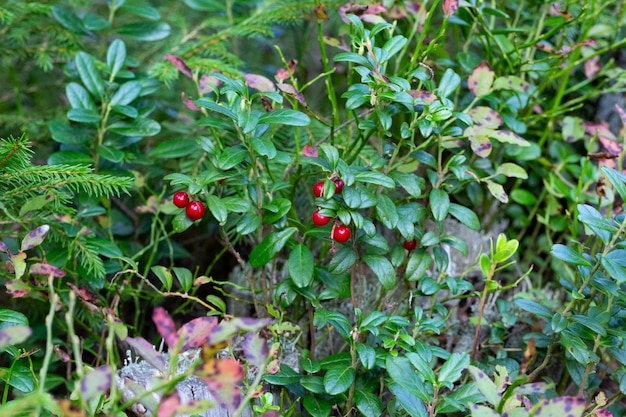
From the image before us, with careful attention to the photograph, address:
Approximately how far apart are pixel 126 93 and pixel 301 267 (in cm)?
63

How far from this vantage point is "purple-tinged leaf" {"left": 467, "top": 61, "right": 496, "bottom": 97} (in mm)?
1396

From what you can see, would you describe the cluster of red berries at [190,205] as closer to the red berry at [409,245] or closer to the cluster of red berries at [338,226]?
the cluster of red berries at [338,226]

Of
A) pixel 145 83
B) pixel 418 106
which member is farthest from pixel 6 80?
pixel 418 106

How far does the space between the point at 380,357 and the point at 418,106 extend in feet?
1.62

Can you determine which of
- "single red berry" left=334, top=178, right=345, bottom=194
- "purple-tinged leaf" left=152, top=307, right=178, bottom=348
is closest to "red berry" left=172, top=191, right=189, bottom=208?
"single red berry" left=334, top=178, right=345, bottom=194

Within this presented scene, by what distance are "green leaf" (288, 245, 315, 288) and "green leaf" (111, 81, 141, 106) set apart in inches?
22.5

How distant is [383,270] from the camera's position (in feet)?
3.89

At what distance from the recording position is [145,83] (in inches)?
59.4

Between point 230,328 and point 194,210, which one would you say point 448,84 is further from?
point 230,328

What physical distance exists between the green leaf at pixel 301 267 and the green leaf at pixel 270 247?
34 mm

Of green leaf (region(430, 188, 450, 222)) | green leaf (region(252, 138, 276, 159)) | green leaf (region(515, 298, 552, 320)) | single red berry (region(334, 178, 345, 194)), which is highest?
green leaf (region(252, 138, 276, 159))

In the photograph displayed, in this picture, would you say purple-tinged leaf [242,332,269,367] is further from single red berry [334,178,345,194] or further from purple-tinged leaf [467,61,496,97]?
purple-tinged leaf [467,61,496,97]

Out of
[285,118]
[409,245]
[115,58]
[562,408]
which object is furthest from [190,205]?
[562,408]

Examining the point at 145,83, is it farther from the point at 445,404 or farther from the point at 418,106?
the point at 445,404
